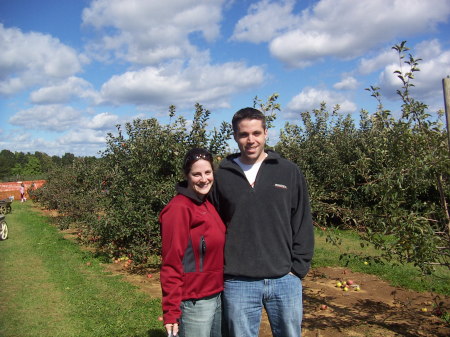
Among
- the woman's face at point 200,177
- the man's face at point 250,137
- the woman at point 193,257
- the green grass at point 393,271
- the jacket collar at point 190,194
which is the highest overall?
the man's face at point 250,137

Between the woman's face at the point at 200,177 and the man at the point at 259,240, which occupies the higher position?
the woman's face at the point at 200,177

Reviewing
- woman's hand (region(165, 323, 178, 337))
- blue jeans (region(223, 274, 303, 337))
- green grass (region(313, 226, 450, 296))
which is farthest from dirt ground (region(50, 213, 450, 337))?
woman's hand (region(165, 323, 178, 337))

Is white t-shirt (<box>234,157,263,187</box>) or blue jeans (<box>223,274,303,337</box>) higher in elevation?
white t-shirt (<box>234,157,263,187</box>)

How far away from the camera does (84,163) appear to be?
14016 millimetres

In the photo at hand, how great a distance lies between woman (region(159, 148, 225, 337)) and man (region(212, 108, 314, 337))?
3.9 inches

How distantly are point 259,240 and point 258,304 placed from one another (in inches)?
15.7

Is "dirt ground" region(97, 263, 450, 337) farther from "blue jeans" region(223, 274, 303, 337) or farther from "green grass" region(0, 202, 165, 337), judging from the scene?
"blue jeans" region(223, 274, 303, 337)

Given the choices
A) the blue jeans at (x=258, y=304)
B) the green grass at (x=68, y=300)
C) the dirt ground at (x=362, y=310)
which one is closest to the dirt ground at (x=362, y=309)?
the dirt ground at (x=362, y=310)

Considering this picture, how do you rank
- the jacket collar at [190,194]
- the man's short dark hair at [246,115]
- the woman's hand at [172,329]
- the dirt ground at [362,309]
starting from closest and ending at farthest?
1. the woman's hand at [172,329]
2. the jacket collar at [190,194]
3. the man's short dark hair at [246,115]
4. the dirt ground at [362,309]

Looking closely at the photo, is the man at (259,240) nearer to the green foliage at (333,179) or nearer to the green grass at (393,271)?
the green foliage at (333,179)

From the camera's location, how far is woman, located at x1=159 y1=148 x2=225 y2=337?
2148 millimetres

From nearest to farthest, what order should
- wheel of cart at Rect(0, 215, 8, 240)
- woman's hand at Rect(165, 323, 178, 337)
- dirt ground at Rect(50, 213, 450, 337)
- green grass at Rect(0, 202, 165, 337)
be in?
woman's hand at Rect(165, 323, 178, 337) → dirt ground at Rect(50, 213, 450, 337) → green grass at Rect(0, 202, 165, 337) → wheel of cart at Rect(0, 215, 8, 240)

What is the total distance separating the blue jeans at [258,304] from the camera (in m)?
2.31

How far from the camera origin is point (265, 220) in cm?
234
